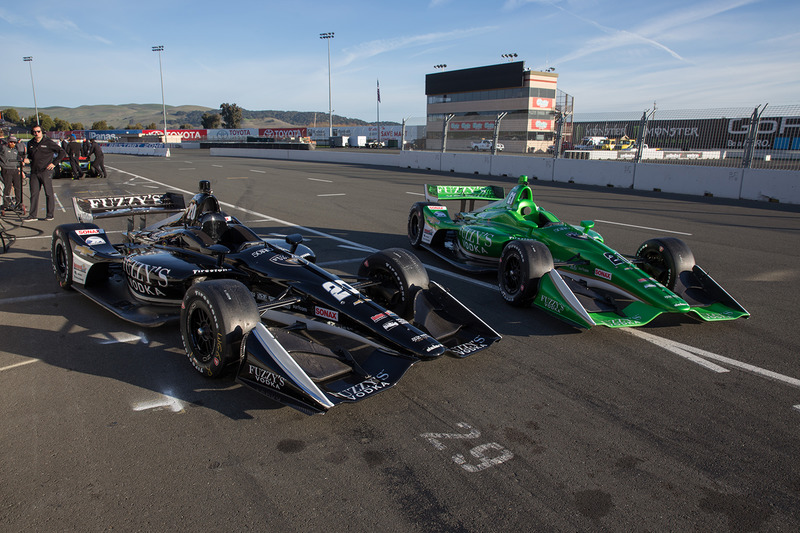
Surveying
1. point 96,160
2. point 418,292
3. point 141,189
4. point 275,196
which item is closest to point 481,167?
point 275,196

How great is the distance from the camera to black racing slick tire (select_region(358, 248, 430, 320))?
4773 millimetres

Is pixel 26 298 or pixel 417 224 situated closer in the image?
pixel 26 298

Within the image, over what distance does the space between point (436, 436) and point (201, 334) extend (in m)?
2.05

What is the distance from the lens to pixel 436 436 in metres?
3.31

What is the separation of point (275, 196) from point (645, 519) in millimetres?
14561

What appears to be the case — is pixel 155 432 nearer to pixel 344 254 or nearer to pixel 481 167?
pixel 344 254

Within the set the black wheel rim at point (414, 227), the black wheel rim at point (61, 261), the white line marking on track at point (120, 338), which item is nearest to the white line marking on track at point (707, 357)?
the black wheel rim at point (414, 227)

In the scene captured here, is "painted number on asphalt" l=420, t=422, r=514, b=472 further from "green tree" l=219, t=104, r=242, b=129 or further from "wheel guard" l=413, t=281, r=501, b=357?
"green tree" l=219, t=104, r=242, b=129

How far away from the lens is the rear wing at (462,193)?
356 inches

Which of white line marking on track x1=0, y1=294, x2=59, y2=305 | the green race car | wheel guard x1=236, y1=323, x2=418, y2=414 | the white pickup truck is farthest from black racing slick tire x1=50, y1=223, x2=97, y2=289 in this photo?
the white pickup truck

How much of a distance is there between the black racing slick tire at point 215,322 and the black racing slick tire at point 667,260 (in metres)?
4.47

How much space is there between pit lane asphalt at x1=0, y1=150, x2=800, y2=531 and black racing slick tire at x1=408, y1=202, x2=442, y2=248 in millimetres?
2865

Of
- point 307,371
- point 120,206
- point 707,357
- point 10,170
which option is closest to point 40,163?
point 10,170

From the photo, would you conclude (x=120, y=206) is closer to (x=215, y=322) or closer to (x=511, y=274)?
(x=215, y=322)
